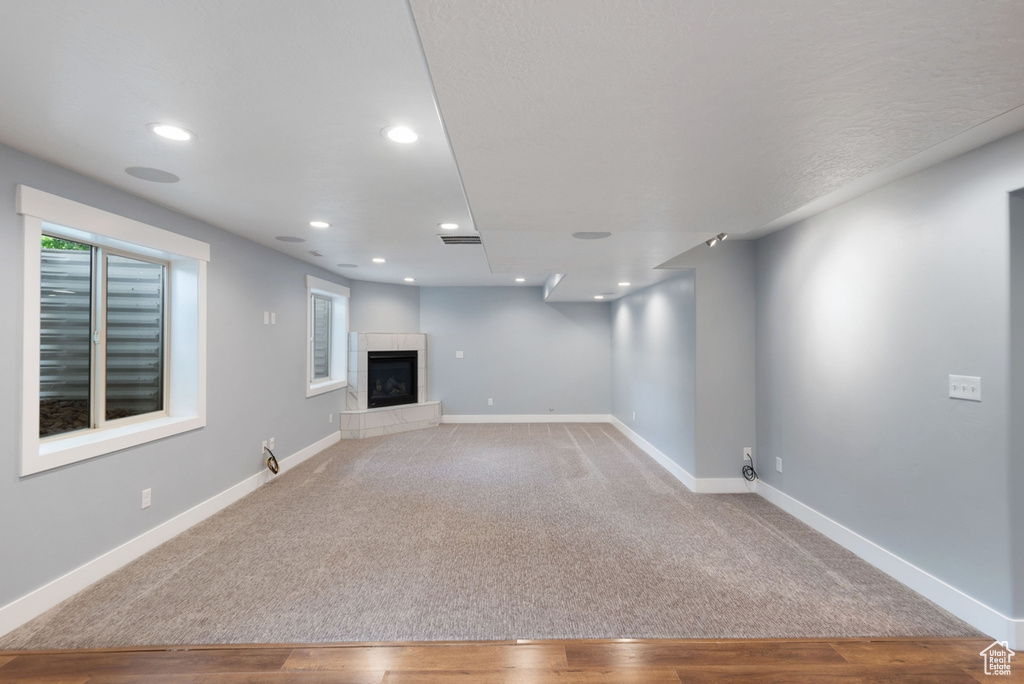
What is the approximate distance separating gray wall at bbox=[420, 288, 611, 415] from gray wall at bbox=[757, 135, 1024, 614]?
416 centimetres

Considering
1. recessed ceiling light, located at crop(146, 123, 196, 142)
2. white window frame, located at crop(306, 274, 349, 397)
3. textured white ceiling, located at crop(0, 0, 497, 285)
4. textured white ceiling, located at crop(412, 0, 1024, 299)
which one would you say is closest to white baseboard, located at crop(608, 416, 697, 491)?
textured white ceiling, located at crop(412, 0, 1024, 299)

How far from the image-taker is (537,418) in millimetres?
7477

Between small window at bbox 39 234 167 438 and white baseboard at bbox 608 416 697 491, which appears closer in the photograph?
small window at bbox 39 234 167 438

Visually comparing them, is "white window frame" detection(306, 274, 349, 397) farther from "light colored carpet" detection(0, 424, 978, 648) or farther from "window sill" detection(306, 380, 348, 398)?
"light colored carpet" detection(0, 424, 978, 648)

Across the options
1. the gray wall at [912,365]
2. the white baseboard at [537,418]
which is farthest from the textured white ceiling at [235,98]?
the white baseboard at [537,418]

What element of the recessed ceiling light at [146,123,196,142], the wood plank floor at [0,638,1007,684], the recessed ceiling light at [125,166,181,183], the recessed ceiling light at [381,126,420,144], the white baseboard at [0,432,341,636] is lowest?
the wood plank floor at [0,638,1007,684]

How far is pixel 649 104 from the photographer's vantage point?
1258mm

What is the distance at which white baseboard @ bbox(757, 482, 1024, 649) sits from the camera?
1914 mm

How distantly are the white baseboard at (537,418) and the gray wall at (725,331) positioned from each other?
3583mm

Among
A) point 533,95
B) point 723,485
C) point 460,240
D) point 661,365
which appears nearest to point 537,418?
point 661,365

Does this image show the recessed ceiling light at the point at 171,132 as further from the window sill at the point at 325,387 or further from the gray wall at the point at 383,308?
the gray wall at the point at 383,308

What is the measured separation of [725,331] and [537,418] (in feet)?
13.5

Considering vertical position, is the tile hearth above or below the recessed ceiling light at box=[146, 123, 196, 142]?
below

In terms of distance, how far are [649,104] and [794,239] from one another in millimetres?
2783
